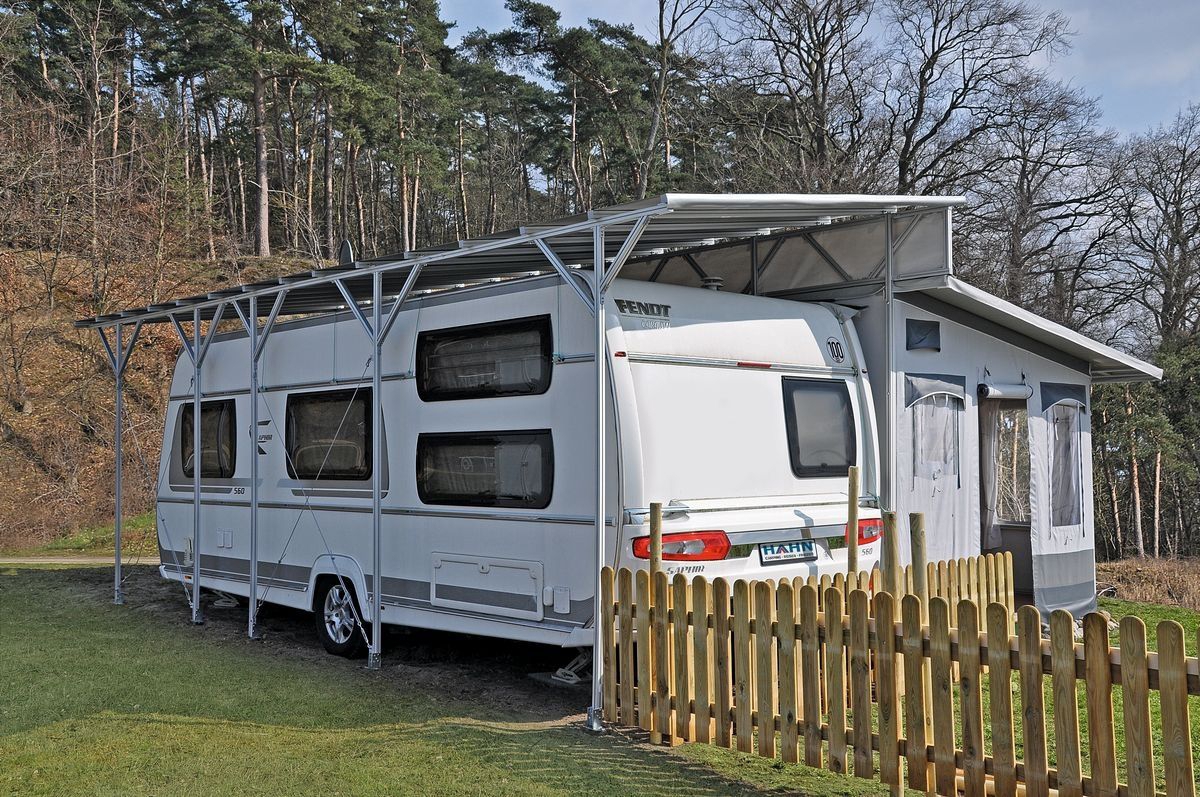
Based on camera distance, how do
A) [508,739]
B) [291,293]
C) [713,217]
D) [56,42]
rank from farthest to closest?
[56,42]
[291,293]
[713,217]
[508,739]

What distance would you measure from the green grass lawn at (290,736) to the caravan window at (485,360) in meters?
2.01

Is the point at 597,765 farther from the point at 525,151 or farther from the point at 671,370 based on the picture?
the point at 525,151

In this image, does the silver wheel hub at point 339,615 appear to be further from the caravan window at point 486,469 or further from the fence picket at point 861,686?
the fence picket at point 861,686

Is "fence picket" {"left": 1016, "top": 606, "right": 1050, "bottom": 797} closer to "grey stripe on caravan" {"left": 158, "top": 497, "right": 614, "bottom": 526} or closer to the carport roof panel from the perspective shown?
"grey stripe on caravan" {"left": 158, "top": 497, "right": 614, "bottom": 526}

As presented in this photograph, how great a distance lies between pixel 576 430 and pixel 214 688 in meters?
3.15

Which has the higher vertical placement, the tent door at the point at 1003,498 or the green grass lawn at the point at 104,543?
the tent door at the point at 1003,498

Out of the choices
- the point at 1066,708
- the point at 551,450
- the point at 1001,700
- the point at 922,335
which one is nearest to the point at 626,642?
the point at 551,450

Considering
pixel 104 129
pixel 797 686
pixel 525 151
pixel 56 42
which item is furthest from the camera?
pixel 525 151

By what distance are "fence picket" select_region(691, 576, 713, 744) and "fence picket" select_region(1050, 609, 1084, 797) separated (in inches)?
70.3

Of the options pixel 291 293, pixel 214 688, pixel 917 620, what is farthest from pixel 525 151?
pixel 917 620

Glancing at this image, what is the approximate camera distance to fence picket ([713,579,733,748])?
5316 millimetres

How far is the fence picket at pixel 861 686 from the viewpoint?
473 centimetres

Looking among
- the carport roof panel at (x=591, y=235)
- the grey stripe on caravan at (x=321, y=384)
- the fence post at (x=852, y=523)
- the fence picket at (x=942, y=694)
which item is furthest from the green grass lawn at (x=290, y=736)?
the carport roof panel at (x=591, y=235)

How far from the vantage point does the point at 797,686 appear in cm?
506
